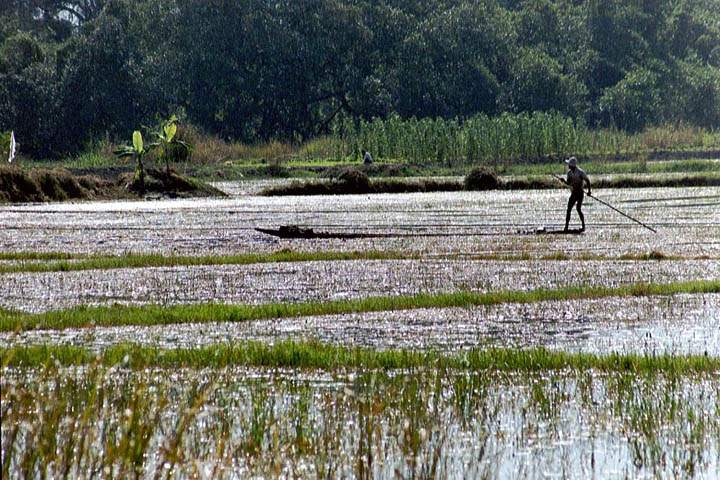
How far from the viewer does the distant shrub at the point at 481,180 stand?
4188 centimetres

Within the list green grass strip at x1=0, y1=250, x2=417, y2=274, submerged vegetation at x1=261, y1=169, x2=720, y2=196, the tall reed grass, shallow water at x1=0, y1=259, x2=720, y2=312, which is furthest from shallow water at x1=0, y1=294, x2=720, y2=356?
the tall reed grass

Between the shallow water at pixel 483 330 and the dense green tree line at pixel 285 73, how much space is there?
50099 millimetres

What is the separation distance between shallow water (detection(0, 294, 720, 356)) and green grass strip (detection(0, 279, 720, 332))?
248 mm

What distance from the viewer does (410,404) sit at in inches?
294

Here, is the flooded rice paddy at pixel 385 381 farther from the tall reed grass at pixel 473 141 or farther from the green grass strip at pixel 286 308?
the tall reed grass at pixel 473 141

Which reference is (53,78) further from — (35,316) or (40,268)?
(35,316)

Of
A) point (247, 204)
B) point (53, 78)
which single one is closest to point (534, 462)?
point (247, 204)

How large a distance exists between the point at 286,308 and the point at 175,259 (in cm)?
580

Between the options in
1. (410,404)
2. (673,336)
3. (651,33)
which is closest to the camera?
(410,404)

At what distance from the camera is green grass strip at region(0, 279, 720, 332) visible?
11.7 meters

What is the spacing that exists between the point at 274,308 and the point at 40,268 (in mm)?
5740

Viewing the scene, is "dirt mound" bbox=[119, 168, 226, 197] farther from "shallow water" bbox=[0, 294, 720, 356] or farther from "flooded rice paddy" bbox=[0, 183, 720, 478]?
"shallow water" bbox=[0, 294, 720, 356]

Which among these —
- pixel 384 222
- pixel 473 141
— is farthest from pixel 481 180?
pixel 384 222

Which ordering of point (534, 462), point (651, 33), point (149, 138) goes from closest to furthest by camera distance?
point (534, 462) → point (149, 138) → point (651, 33)
